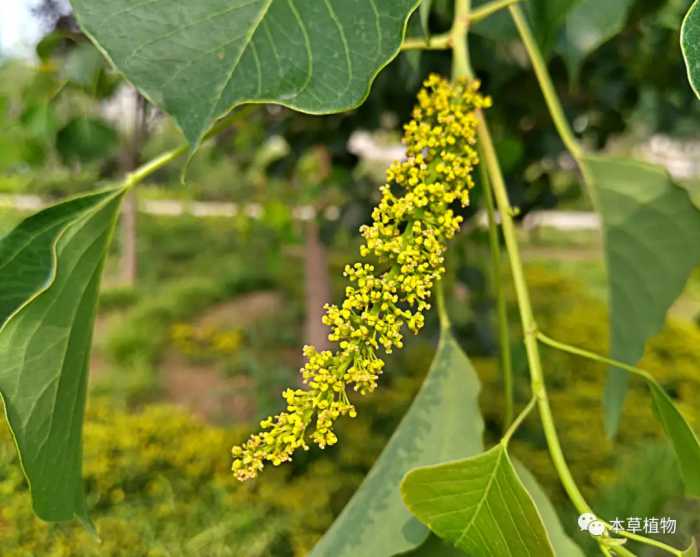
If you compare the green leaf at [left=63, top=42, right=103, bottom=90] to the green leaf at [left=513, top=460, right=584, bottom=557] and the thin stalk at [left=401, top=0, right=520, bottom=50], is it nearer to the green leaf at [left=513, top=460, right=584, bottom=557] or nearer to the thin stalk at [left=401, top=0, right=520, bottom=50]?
the thin stalk at [left=401, top=0, right=520, bottom=50]

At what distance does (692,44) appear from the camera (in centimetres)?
21

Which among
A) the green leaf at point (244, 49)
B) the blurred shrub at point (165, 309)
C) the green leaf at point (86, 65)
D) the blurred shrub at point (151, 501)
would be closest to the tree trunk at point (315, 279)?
the blurred shrub at point (151, 501)

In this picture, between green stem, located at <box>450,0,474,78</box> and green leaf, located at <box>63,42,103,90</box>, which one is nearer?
green stem, located at <box>450,0,474,78</box>

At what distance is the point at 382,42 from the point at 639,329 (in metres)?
0.34

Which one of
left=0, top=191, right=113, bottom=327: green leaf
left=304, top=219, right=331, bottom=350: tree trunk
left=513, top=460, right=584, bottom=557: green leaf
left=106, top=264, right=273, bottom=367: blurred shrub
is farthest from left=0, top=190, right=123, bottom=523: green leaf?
left=106, top=264, right=273, bottom=367: blurred shrub

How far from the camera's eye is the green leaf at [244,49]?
221 millimetres

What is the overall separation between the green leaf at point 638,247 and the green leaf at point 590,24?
81mm

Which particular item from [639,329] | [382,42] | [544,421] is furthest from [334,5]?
[639,329]

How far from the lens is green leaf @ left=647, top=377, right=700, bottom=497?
33 cm

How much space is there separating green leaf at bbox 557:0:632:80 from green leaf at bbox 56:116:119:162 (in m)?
0.53

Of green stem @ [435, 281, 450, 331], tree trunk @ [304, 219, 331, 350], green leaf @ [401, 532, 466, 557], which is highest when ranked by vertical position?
green stem @ [435, 281, 450, 331]

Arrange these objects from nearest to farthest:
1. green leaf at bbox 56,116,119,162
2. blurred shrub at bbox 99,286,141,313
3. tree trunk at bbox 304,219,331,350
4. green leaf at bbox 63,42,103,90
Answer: green leaf at bbox 63,42,103,90, green leaf at bbox 56,116,119,162, tree trunk at bbox 304,219,331,350, blurred shrub at bbox 99,286,141,313

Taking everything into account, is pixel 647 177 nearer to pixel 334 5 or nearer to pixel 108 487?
pixel 334 5

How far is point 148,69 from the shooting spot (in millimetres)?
219
